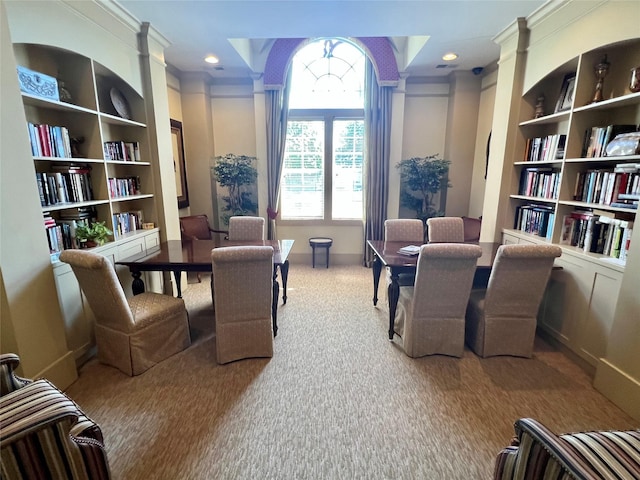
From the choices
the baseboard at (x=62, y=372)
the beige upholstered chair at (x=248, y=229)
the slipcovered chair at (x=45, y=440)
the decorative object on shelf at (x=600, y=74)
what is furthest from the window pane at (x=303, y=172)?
the slipcovered chair at (x=45, y=440)

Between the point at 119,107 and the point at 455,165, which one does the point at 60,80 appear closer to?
the point at 119,107

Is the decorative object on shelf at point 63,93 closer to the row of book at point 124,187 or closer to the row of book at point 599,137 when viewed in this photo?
the row of book at point 124,187

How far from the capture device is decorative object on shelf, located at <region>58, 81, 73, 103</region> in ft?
8.09

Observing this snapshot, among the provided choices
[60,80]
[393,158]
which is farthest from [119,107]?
[393,158]

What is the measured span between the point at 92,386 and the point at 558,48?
4.49 metres

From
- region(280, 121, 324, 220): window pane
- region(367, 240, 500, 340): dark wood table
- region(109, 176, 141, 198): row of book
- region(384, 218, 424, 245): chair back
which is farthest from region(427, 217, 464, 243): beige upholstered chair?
region(109, 176, 141, 198): row of book

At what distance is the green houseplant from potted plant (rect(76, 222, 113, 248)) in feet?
6.84

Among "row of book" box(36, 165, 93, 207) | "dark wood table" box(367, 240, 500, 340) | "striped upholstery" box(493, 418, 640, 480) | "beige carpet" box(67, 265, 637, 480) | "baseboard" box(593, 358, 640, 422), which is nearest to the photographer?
"striped upholstery" box(493, 418, 640, 480)

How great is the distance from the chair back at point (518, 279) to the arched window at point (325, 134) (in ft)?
9.68

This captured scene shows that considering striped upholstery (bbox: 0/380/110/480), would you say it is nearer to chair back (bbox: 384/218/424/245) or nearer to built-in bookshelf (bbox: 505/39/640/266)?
chair back (bbox: 384/218/424/245)

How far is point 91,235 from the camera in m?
2.47

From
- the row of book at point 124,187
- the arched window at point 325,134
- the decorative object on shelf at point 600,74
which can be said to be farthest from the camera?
the arched window at point 325,134

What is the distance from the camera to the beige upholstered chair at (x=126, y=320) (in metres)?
2.04

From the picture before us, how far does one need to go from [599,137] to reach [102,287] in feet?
12.4
